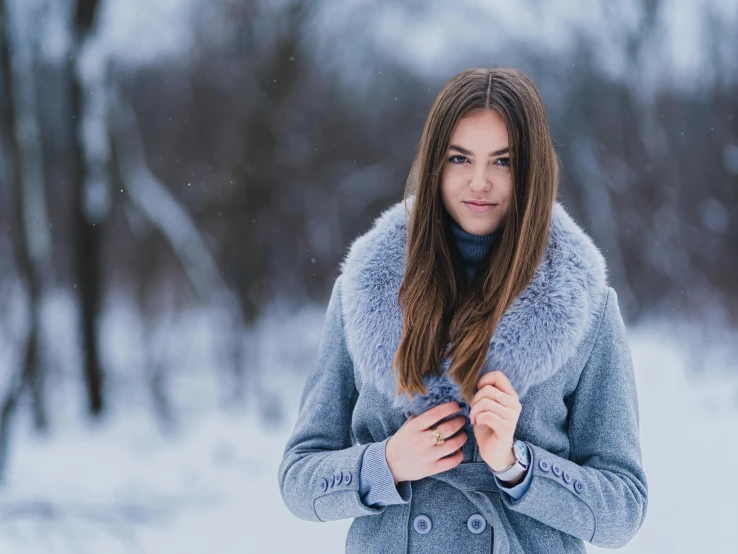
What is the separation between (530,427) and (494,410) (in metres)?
0.15

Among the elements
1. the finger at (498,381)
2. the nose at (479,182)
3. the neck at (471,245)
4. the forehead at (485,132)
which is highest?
the forehead at (485,132)

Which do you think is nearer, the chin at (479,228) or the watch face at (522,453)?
the watch face at (522,453)

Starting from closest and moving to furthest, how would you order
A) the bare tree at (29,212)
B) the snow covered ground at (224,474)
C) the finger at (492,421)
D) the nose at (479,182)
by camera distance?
1. the finger at (492,421)
2. the nose at (479,182)
3. the snow covered ground at (224,474)
4. the bare tree at (29,212)

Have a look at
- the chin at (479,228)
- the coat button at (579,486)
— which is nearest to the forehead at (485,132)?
the chin at (479,228)

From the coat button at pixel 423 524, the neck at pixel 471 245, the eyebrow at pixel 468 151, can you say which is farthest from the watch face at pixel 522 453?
the eyebrow at pixel 468 151

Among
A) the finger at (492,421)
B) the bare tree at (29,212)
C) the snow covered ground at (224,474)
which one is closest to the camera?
the finger at (492,421)

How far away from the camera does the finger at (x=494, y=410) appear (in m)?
0.99

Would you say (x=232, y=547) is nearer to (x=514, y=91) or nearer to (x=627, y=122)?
(x=514, y=91)

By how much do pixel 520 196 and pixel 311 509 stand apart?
647 millimetres

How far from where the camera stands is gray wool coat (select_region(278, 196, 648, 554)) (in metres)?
1.06

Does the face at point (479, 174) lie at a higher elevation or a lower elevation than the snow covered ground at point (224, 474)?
higher

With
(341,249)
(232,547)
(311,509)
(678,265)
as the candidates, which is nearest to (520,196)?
(311,509)

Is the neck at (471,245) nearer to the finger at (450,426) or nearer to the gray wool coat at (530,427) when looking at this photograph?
the gray wool coat at (530,427)

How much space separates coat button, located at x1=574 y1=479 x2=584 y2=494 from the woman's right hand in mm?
179
